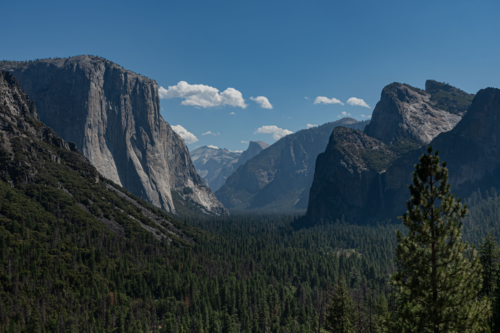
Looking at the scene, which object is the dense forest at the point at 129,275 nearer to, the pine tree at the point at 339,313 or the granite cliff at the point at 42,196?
the pine tree at the point at 339,313

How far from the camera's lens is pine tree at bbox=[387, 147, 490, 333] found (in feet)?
75.1

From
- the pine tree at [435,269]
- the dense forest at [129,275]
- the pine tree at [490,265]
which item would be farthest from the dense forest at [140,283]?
the pine tree at [435,269]

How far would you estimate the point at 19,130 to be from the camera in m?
197

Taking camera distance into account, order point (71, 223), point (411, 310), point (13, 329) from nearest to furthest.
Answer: point (411, 310)
point (13, 329)
point (71, 223)

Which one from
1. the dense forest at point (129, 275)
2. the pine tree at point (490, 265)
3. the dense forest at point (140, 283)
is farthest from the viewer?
the dense forest at point (140, 283)

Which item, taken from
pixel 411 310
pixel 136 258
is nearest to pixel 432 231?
pixel 411 310

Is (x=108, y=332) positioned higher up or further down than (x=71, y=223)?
further down

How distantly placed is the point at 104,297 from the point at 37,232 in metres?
50.9

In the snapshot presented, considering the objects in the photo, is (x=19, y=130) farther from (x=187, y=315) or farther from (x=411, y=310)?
(x=411, y=310)

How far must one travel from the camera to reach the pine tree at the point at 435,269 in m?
22.9

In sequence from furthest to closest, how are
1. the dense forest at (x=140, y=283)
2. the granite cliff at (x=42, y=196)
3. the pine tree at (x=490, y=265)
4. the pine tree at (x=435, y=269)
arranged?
the granite cliff at (x=42, y=196), the dense forest at (x=140, y=283), the pine tree at (x=490, y=265), the pine tree at (x=435, y=269)

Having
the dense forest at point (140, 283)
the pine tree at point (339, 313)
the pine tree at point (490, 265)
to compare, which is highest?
the pine tree at point (490, 265)

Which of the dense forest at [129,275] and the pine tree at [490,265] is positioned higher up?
the pine tree at [490,265]

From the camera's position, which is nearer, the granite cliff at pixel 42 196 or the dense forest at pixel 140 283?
the dense forest at pixel 140 283
